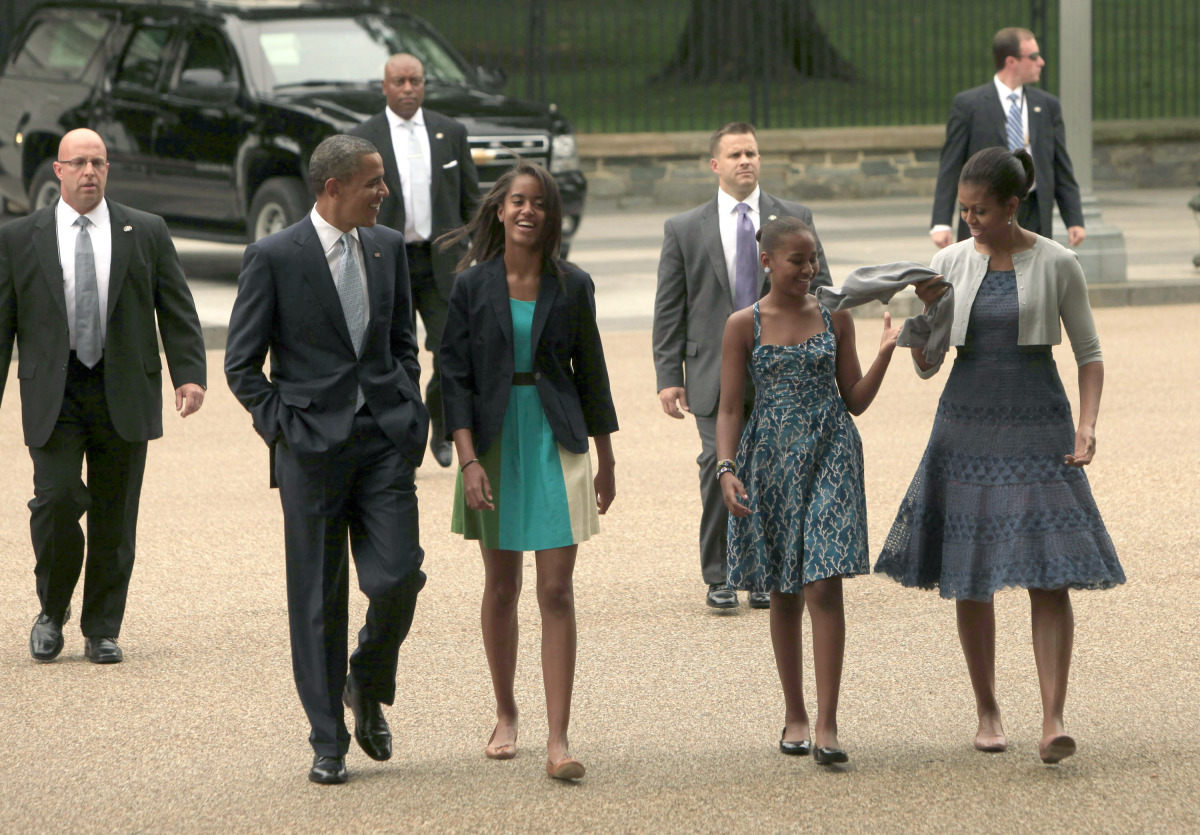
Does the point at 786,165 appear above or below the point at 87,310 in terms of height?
below

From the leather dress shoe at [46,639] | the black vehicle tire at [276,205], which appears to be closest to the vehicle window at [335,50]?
the black vehicle tire at [276,205]

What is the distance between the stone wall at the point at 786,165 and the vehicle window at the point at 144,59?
8.22m

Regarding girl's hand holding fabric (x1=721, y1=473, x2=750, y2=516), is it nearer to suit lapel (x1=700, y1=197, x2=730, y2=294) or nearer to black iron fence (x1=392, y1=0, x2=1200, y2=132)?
suit lapel (x1=700, y1=197, x2=730, y2=294)

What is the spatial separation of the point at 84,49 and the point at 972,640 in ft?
43.8

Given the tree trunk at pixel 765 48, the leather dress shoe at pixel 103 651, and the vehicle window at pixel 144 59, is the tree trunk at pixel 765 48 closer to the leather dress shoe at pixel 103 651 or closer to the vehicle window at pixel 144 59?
the vehicle window at pixel 144 59

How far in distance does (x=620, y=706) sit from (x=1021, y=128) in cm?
672

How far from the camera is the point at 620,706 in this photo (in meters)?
5.60

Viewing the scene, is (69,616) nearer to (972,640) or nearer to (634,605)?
(634,605)

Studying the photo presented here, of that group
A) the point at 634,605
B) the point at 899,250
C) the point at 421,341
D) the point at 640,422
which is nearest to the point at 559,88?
the point at 899,250

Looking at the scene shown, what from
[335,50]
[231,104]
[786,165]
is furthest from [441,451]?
[786,165]

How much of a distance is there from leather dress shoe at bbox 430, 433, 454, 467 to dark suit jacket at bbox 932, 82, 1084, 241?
3.55m

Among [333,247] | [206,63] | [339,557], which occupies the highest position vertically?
[206,63]

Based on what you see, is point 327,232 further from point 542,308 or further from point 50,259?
point 50,259

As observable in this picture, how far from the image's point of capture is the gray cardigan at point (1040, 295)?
505 cm
